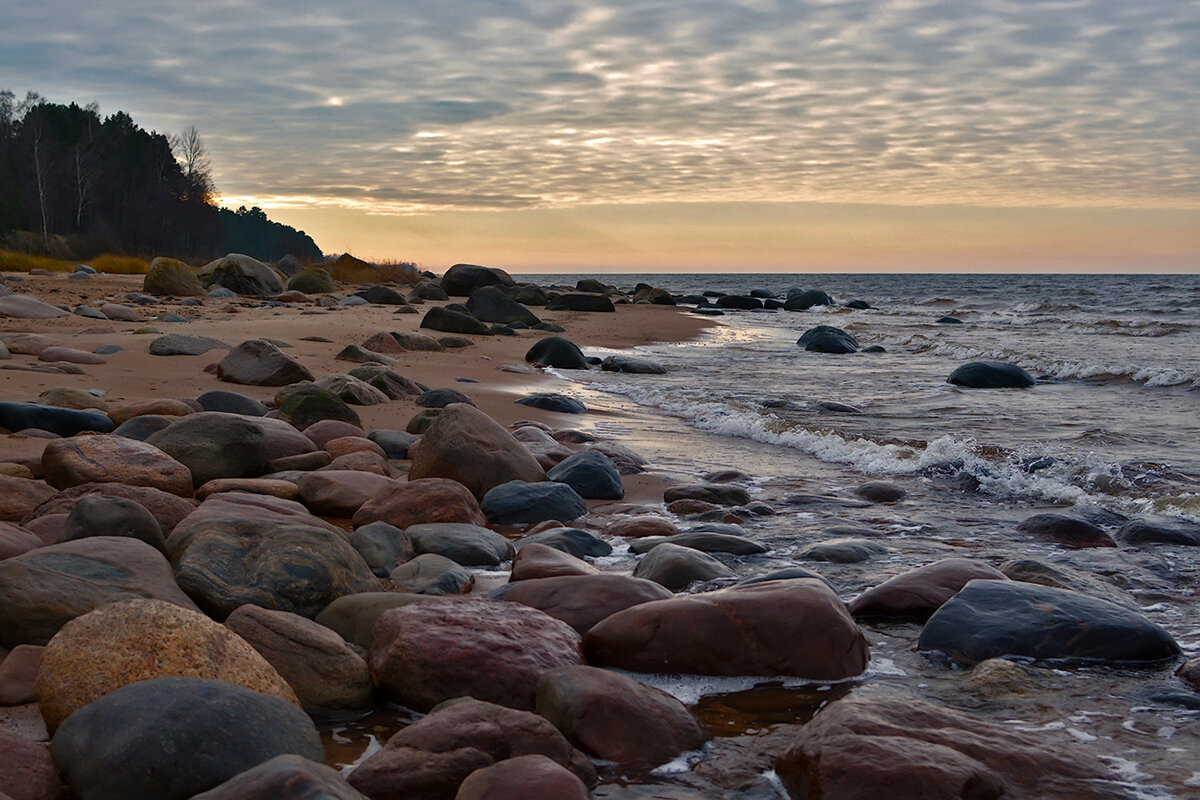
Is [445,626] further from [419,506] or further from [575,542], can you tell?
[419,506]

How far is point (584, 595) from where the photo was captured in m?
3.60

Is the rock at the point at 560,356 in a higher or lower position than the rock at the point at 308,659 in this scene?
higher

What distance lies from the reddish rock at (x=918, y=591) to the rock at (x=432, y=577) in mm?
1699

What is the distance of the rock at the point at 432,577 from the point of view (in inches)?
156

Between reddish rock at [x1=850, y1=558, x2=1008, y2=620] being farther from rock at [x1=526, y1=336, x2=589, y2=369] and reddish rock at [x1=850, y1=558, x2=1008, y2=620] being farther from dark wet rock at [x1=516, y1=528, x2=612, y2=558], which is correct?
rock at [x1=526, y1=336, x2=589, y2=369]

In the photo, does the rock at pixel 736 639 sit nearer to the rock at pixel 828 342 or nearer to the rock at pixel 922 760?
the rock at pixel 922 760

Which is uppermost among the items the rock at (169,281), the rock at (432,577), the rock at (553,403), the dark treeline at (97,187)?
the dark treeline at (97,187)

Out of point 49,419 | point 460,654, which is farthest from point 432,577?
point 49,419

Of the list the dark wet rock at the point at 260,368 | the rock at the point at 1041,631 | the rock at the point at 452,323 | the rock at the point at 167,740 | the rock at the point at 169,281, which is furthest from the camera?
the rock at the point at 169,281

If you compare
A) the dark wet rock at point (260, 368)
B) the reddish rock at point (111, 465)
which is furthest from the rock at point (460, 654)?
the dark wet rock at point (260, 368)

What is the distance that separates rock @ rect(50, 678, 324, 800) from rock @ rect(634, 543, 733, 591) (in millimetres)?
2071

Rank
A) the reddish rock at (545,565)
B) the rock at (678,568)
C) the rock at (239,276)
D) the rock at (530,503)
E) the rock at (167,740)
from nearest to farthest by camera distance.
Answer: the rock at (167,740), the reddish rock at (545,565), the rock at (678,568), the rock at (530,503), the rock at (239,276)

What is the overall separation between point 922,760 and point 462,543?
104 inches

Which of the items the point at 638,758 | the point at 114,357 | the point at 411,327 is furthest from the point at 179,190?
the point at 638,758
